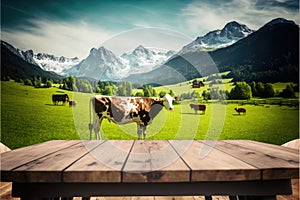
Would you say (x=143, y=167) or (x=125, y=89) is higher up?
(x=125, y=89)

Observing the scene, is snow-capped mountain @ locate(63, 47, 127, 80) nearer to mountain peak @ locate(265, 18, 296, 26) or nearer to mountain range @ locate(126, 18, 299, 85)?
mountain range @ locate(126, 18, 299, 85)

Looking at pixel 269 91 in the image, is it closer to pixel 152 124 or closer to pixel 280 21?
pixel 280 21

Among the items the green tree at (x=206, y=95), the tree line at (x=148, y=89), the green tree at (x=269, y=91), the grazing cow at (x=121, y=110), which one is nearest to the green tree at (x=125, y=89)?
the tree line at (x=148, y=89)

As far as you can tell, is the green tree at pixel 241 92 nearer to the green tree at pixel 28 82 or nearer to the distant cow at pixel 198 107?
the distant cow at pixel 198 107

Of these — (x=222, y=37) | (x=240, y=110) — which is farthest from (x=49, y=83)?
(x=240, y=110)

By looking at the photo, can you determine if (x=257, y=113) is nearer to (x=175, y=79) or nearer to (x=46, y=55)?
(x=175, y=79)

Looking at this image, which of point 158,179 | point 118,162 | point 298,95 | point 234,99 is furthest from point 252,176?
point 298,95

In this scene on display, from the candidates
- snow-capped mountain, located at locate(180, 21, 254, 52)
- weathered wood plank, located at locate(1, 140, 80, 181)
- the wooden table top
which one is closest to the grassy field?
snow-capped mountain, located at locate(180, 21, 254, 52)
